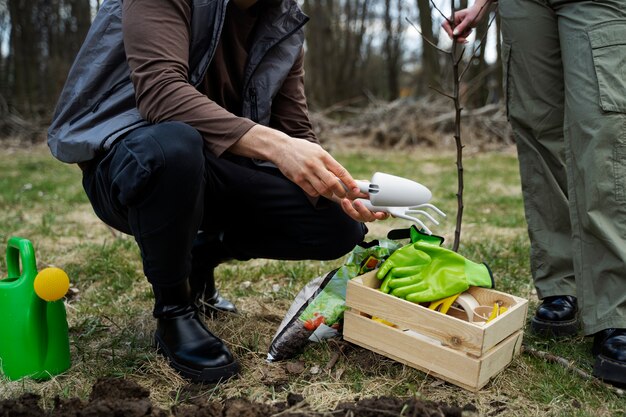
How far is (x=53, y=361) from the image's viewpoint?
1828mm

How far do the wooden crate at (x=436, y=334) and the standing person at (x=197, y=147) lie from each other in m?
0.27

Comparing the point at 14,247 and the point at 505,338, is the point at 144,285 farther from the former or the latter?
the point at 505,338

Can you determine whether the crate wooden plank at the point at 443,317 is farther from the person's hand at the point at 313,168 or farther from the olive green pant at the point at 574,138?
the person's hand at the point at 313,168

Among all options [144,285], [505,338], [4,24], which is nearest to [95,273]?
[144,285]

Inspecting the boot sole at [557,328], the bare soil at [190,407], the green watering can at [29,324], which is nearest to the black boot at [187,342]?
the bare soil at [190,407]

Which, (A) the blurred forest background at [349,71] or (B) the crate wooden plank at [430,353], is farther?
(A) the blurred forest background at [349,71]

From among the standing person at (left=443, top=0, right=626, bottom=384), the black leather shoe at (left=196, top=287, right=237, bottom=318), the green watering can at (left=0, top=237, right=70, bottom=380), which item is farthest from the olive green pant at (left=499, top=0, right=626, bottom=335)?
the green watering can at (left=0, top=237, right=70, bottom=380)

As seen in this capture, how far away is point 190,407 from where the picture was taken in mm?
1567

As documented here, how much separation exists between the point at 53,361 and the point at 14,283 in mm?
260

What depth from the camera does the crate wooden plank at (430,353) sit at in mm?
1680

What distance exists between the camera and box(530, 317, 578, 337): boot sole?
6.83ft

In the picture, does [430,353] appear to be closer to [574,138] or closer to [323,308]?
[323,308]

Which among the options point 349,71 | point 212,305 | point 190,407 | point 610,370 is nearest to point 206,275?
point 212,305

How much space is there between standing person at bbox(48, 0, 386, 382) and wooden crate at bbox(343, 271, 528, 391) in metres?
0.27
